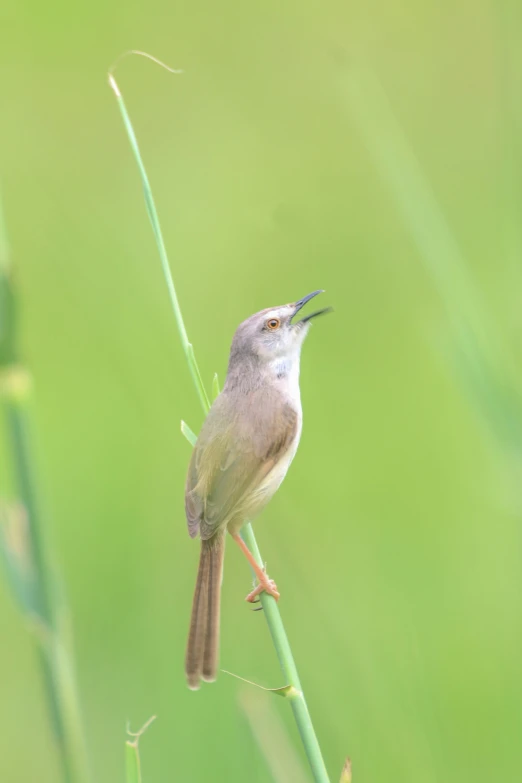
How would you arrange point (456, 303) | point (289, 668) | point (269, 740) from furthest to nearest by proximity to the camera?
point (456, 303) < point (269, 740) < point (289, 668)

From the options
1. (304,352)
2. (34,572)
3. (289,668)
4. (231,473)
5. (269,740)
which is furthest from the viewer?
(304,352)

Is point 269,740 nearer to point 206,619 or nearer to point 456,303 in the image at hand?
point 206,619

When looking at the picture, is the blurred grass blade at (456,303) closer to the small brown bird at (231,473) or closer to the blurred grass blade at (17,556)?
the small brown bird at (231,473)

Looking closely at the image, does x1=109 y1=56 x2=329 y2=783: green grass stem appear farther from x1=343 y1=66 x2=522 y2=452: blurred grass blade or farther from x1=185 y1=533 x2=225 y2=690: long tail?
x1=343 y1=66 x2=522 y2=452: blurred grass blade

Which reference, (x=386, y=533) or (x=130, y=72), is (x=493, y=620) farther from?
(x=130, y=72)

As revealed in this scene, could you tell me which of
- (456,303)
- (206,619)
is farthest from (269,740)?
(456,303)

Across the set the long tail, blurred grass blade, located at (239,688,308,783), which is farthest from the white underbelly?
blurred grass blade, located at (239,688,308,783)
